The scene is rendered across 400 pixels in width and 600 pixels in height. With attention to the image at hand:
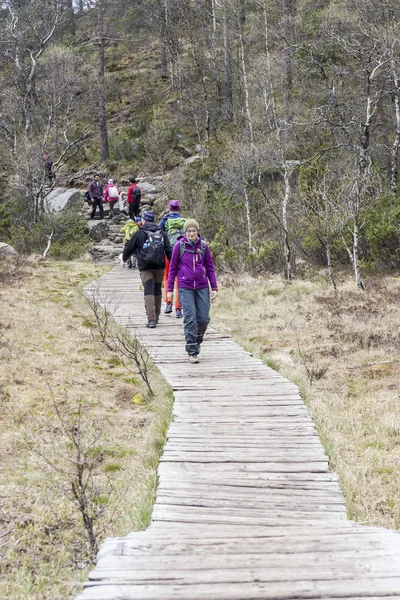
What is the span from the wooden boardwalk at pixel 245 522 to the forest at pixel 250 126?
8.74m

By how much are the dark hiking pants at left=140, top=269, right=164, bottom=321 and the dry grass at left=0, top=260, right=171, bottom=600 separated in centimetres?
109

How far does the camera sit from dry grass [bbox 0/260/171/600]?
10.9ft

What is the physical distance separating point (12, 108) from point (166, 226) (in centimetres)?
1878

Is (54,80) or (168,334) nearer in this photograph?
(168,334)

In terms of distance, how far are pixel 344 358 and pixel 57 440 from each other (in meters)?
4.54

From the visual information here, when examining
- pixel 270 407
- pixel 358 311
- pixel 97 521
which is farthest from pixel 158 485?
pixel 358 311

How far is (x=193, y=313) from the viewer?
6984mm

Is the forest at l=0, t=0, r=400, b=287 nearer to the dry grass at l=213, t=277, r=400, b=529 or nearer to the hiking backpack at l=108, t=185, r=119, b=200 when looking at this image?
the dry grass at l=213, t=277, r=400, b=529

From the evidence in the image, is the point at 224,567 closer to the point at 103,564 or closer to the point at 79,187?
the point at 103,564

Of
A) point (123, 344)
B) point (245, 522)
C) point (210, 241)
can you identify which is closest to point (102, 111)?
point (210, 241)

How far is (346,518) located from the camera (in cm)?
339

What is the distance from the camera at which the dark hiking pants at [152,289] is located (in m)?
9.02

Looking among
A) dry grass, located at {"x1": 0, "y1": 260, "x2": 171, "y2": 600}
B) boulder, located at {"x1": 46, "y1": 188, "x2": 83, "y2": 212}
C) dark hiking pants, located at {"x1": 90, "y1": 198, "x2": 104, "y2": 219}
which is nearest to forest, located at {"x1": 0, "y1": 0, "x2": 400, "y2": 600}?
dry grass, located at {"x1": 0, "y1": 260, "x2": 171, "y2": 600}

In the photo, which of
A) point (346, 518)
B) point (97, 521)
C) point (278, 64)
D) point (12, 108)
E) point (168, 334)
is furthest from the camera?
point (12, 108)
